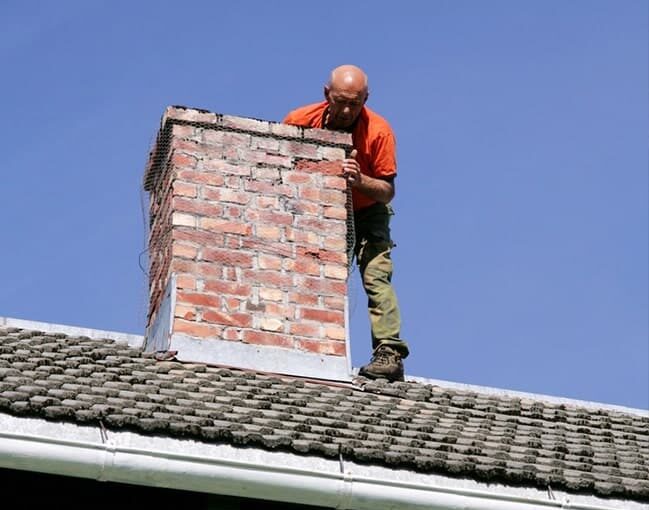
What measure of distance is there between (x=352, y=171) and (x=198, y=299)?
131 centimetres

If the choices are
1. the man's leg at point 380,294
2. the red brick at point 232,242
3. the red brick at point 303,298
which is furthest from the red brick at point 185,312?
the man's leg at point 380,294

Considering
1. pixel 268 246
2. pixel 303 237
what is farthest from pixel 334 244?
pixel 268 246

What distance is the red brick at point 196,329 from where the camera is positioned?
8.77 meters

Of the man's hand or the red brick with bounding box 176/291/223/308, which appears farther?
the man's hand

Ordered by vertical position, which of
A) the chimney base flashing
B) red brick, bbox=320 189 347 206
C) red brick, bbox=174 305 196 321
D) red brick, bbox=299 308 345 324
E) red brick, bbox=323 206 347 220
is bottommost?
the chimney base flashing

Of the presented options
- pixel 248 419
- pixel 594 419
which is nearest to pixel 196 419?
pixel 248 419

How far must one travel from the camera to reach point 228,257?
9031mm

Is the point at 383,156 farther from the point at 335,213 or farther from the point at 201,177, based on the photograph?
the point at 201,177

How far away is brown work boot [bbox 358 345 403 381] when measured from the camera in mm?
9297

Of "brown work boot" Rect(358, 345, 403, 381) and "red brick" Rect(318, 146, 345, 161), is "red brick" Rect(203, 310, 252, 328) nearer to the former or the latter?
"brown work boot" Rect(358, 345, 403, 381)

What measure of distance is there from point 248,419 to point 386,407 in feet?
3.89

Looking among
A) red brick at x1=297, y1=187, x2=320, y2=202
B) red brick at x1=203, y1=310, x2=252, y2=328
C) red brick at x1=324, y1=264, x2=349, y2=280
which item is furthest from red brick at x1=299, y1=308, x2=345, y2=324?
red brick at x1=297, y1=187, x2=320, y2=202

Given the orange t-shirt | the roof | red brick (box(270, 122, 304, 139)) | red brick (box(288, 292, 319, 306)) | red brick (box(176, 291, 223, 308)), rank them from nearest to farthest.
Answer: the roof → red brick (box(176, 291, 223, 308)) → red brick (box(288, 292, 319, 306)) → red brick (box(270, 122, 304, 139)) → the orange t-shirt

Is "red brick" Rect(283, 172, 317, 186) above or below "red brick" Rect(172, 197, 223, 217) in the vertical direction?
above
